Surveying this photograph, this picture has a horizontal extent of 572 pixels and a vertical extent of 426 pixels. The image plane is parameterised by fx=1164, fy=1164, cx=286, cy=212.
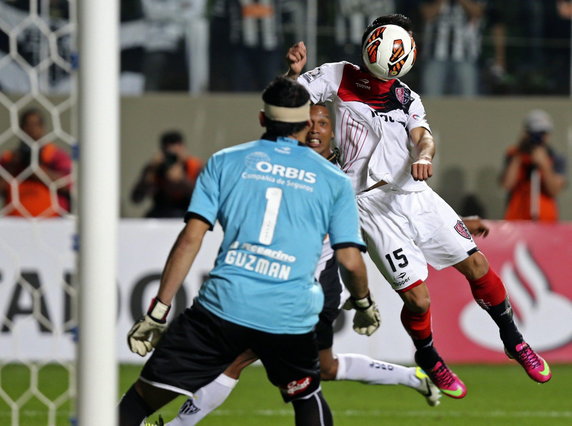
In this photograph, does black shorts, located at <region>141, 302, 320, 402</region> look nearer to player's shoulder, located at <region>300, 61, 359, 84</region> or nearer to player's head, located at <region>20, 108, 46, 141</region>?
player's shoulder, located at <region>300, 61, 359, 84</region>

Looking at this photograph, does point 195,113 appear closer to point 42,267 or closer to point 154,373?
point 42,267

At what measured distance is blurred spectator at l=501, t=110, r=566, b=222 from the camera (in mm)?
11688

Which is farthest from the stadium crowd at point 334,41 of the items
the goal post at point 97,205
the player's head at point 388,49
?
the goal post at point 97,205

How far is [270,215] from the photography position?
15.9ft

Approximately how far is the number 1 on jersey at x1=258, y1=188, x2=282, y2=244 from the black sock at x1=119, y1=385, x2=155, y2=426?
0.96 metres

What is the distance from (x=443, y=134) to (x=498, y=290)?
20.6ft

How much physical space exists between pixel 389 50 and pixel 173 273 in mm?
1943

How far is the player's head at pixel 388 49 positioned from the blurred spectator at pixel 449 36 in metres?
5.90

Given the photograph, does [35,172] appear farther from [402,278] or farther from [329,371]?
[402,278]

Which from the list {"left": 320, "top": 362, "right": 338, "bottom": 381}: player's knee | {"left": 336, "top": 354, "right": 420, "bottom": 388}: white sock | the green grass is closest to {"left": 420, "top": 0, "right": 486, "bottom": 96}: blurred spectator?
the green grass

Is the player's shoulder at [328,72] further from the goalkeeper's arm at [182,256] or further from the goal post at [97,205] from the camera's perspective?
the goal post at [97,205]

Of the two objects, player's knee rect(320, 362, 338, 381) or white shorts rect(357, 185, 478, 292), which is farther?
player's knee rect(320, 362, 338, 381)

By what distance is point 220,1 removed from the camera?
11617mm

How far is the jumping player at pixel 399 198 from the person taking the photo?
6410 millimetres
